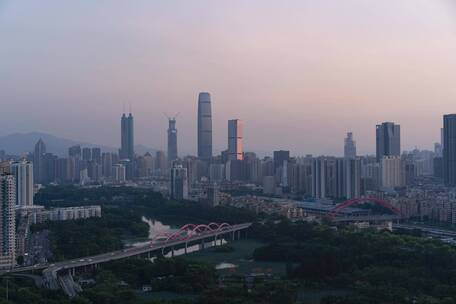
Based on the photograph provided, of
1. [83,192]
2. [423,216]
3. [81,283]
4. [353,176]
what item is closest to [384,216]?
[423,216]

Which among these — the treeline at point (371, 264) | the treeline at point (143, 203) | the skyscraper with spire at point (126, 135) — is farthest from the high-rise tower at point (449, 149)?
the skyscraper with spire at point (126, 135)

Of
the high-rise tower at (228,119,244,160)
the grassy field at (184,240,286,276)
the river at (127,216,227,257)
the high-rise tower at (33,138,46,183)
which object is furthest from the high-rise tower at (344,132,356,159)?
the grassy field at (184,240,286,276)

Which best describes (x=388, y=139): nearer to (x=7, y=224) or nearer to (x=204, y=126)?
(x=204, y=126)

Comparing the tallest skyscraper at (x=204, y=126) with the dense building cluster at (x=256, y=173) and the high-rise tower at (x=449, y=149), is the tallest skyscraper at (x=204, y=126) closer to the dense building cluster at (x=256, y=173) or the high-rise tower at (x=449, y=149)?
the dense building cluster at (x=256, y=173)

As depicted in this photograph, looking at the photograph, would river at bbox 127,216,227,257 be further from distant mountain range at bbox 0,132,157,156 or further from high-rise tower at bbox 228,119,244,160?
distant mountain range at bbox 0,132,157,156

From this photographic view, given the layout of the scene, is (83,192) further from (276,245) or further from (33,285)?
(33,285)
